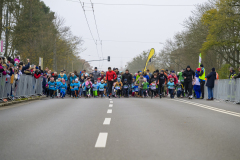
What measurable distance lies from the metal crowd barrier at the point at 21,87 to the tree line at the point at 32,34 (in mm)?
7041

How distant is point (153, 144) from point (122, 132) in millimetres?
1364

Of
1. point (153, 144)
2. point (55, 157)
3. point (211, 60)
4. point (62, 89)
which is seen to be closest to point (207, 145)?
point (153, 144)

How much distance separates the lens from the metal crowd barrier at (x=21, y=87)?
48.9ft

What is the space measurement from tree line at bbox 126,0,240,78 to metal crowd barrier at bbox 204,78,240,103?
1542 cm

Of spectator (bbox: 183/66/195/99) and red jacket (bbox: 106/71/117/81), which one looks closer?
spectator (bbox: 183/66/195/99)

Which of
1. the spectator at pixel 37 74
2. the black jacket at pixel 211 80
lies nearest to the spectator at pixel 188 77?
the black jacket at pixel 211 80

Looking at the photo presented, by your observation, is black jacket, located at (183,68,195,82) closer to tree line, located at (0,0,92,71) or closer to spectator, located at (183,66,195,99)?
spectator, located at (183,66,195,99)

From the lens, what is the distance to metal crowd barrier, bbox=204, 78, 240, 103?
16.8 m

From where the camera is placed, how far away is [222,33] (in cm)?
3588

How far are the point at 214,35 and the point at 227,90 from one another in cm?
1856

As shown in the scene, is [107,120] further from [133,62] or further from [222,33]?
[133,62]

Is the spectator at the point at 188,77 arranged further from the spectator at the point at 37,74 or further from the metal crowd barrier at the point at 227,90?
the spectator at the point at 37,74

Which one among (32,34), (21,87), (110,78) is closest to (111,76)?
(110,78)

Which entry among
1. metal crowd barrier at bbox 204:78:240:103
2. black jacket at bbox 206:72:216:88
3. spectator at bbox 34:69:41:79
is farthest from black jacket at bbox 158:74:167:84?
spectator at bbox 34:69:41:79
